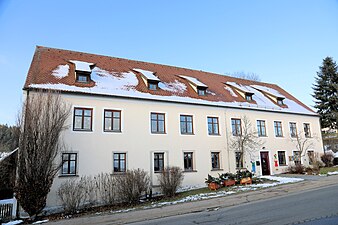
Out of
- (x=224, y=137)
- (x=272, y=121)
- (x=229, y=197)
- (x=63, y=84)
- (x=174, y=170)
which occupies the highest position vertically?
(x=63, y=84)

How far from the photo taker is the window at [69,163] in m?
15.7

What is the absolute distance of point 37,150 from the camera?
13.1 meters

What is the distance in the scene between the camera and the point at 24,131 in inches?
526

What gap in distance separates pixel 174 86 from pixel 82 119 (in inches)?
344

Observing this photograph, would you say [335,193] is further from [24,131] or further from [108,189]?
[24,131]

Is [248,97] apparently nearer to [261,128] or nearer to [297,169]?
[261,128]

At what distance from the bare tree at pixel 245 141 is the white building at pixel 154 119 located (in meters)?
0.26

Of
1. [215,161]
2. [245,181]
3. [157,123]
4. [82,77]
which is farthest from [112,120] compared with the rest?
[245,181]

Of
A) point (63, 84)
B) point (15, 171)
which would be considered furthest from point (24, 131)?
point (63, 84)

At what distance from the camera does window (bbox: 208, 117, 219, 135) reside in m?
21.3

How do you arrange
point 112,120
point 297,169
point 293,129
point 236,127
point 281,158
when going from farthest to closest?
point 293,129 < point 281,158 < point 297,169 < point 236,127 < point 112,120

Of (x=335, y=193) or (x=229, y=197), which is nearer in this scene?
(x=335, y=193)

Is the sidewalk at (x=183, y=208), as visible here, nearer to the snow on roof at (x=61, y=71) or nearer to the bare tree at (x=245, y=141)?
the bare tree at (x=245, y=141)

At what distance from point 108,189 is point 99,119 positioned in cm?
461
